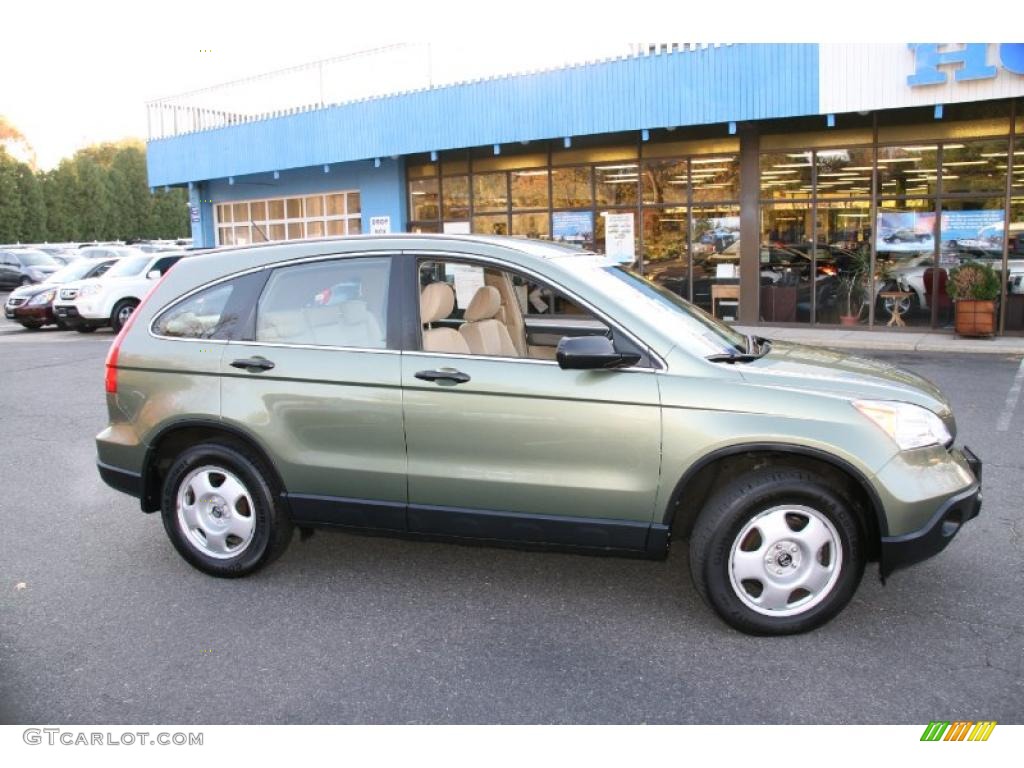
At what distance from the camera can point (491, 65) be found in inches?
689

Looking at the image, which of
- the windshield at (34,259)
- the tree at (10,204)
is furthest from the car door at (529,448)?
the tree at (10,204)

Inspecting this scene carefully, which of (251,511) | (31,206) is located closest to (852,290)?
(251,511)

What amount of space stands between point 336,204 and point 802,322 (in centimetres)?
1202

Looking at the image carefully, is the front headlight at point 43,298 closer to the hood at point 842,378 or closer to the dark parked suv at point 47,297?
the dark parked suv at point 47,297

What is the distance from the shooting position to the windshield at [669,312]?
411cm

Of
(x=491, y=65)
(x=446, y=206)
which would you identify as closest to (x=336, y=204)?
(x=446, y=206)

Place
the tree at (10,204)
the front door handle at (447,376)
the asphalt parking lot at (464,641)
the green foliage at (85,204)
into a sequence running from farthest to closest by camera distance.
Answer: the green foliage at (85,204)
the tree at (10,204)
the front door handle at (447,376)
the asphalt parking lot at (464,641)

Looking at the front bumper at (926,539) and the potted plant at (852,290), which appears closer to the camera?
the front bumper at (926,539)

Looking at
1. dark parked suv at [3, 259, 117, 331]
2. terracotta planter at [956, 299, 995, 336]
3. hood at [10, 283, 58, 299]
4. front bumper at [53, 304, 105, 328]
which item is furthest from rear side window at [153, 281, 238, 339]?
hood at [10, 283, 58, 299]

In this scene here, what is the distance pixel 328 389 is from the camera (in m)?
4.25

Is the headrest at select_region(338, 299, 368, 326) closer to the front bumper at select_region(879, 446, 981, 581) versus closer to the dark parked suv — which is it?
the front bumper at select_region(879, 446, 981, 581)

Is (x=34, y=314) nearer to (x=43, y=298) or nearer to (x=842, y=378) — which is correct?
(x=43, y=298)

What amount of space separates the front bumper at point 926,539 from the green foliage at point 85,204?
49793mm

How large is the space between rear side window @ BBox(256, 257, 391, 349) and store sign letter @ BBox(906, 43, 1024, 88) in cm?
1210
